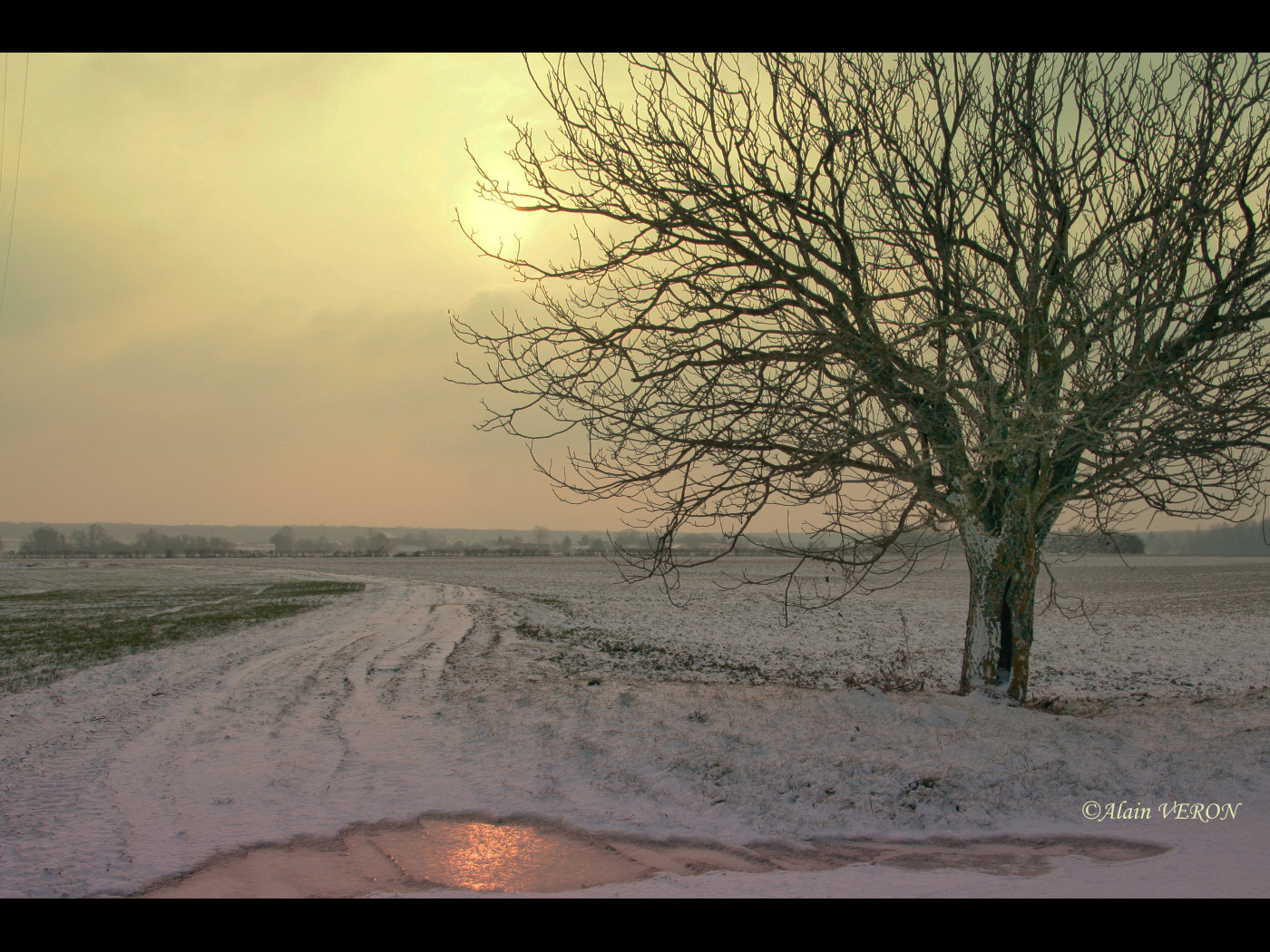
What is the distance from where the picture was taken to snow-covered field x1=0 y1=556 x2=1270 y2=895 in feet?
15.2

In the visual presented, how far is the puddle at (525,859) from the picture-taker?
4.33 m

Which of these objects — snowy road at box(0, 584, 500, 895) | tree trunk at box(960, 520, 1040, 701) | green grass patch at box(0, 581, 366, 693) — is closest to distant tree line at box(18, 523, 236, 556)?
green grass patch at box(0, 581, 366, 693)

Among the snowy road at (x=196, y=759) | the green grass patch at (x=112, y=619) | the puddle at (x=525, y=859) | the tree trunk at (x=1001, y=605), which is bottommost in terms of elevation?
the green grass patch at (x=112, y=619)

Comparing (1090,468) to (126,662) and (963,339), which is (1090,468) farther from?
(126,662)

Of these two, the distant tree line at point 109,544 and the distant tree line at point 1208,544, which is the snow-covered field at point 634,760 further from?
the distant tree line at point 109,544

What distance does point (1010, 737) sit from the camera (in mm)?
6758

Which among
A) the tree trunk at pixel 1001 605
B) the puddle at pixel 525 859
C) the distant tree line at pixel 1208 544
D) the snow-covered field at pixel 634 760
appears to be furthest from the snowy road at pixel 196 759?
the distant tree line at pixel 1208 544

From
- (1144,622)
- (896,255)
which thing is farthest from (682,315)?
(1144,622)

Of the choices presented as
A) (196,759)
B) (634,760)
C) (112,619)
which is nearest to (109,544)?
(112,619)

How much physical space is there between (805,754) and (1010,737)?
6.21ft

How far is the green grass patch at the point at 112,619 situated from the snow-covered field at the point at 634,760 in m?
1.33

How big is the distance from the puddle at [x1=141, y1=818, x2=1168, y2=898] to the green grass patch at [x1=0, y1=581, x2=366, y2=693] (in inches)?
309

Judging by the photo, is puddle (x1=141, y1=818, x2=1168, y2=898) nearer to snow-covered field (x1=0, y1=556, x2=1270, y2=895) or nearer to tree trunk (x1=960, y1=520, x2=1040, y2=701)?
snow-covered field (x1=0, y1=556, x2=1270, y2=895)

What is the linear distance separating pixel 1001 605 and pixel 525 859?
6232 mm
